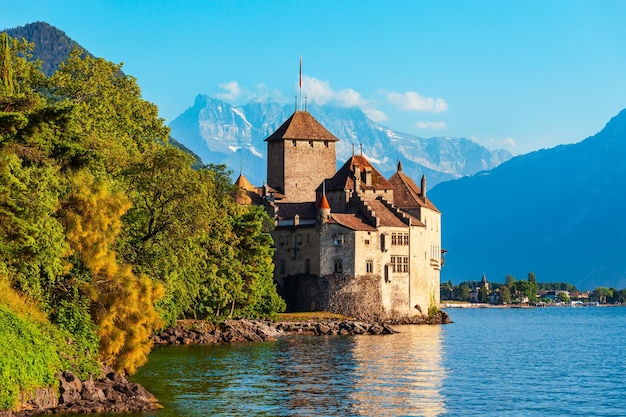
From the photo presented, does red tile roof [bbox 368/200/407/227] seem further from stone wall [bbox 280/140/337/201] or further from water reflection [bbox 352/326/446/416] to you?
water reflection [bbox 352/326/446/416]

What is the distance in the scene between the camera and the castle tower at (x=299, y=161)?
130 metres

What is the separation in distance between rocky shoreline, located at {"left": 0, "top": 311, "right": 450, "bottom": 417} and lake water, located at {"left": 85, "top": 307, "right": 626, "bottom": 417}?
1643 mm

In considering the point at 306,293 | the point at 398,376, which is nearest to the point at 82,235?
the point at 398,376

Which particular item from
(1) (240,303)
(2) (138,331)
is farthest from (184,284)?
(1) (240,303)

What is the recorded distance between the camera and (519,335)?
119625mm

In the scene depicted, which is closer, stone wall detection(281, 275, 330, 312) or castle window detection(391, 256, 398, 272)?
stone wall detection(281, 275, 330, 312)

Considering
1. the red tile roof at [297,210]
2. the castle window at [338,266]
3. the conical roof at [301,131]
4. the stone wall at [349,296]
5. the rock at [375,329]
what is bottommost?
the rock at [375,329]

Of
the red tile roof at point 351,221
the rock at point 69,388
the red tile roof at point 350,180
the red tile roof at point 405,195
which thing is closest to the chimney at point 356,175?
the red tile roof at point 350,180

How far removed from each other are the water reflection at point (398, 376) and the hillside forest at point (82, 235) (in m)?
11.2

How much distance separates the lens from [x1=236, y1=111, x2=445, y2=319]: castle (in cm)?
11281

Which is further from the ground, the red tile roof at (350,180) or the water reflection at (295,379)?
the red tile roof at (350,180)

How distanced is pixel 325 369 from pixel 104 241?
2158cm

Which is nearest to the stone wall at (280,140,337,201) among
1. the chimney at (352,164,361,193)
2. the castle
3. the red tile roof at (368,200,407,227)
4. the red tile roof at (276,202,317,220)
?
the castle

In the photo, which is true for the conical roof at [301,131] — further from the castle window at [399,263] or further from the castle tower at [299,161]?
the castle window at [399,263]
